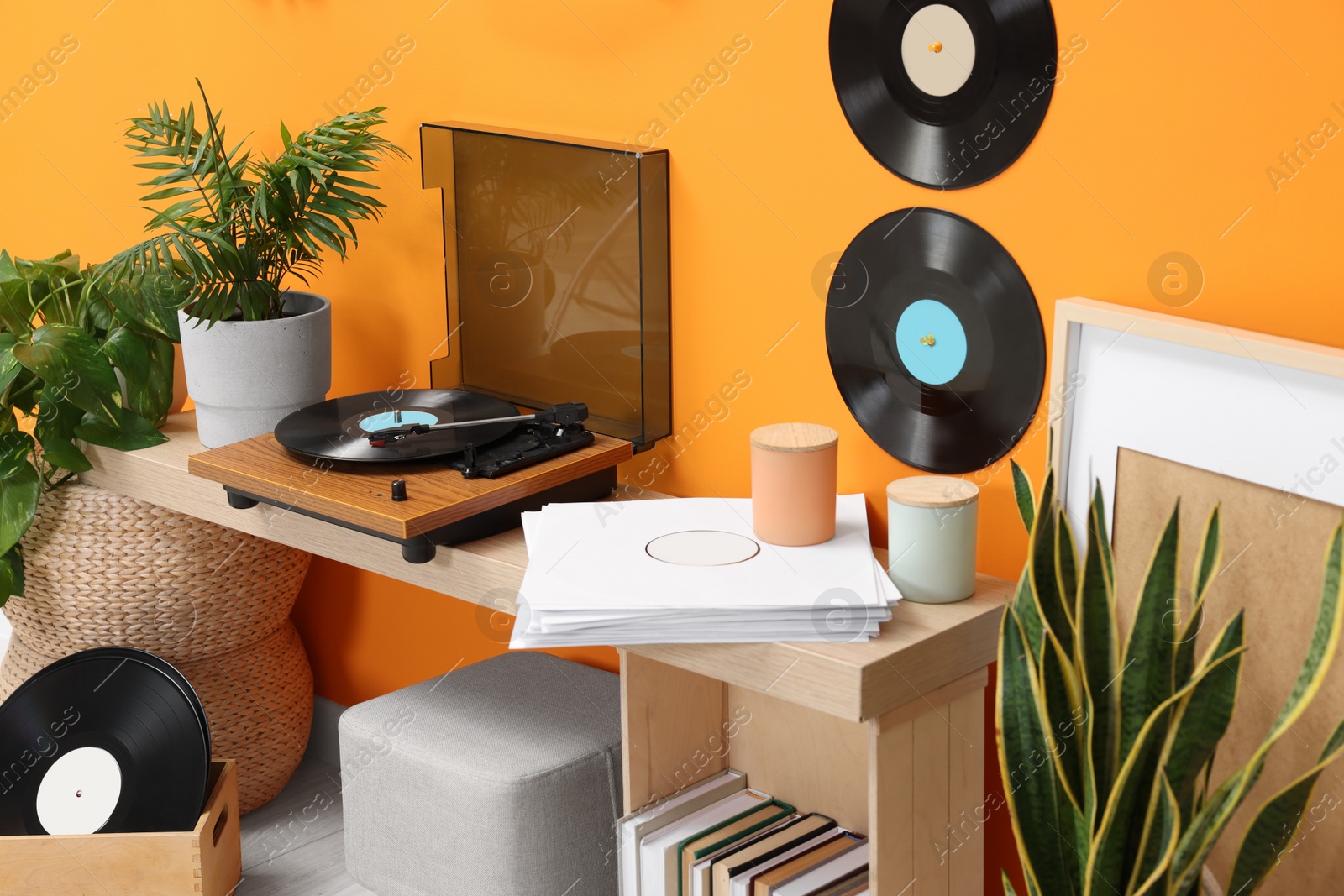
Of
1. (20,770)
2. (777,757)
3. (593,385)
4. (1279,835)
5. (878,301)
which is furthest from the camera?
(20,770)

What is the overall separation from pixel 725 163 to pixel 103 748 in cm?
127

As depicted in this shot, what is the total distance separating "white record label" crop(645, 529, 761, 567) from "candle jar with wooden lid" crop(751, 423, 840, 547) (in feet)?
0.10

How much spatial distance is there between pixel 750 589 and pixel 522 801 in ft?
1.83

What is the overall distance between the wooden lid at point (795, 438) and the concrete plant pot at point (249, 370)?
78 centimetres

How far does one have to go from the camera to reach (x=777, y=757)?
1684mm

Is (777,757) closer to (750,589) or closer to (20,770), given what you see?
(750,589)

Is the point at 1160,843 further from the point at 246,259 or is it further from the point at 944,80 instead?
the point at 246,259

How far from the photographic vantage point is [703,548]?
4.72 feet

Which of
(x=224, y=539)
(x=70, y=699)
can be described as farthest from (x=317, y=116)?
(x=70, y=699)

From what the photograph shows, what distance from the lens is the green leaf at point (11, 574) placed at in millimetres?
1997

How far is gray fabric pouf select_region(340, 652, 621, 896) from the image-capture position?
5.62 ft

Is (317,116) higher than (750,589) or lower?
higher

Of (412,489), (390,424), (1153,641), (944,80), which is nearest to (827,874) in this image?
(1153,641)

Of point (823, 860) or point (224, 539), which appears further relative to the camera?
point (224, 539)
